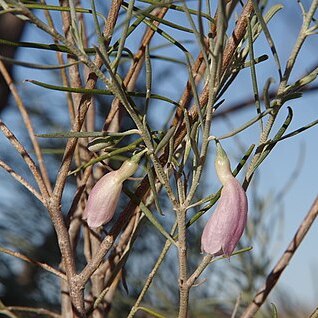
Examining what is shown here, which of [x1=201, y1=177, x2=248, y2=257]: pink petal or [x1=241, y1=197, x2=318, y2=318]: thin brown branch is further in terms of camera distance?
[x1=241, y1=197, x2=318, y2=318]: thin brown branch

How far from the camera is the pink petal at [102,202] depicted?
303mm

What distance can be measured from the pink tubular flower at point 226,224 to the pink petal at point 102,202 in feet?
0.16

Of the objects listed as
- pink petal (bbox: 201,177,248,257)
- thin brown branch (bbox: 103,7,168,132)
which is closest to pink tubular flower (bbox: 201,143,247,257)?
pink petal (bbox: 201,177,248,257)

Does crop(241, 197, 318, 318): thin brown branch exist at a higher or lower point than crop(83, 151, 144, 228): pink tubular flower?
lower

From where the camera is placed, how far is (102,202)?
0.99 feet

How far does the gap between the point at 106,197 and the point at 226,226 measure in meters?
0.06

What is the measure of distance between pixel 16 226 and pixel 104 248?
57 cm

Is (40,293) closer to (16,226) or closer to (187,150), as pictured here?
(16,226)

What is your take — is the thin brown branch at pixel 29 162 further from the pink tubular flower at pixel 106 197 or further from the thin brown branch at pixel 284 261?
the thin brown branch at pixel 284 261

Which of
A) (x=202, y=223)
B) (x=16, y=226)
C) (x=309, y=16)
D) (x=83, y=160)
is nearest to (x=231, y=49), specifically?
(x=309, y=16)

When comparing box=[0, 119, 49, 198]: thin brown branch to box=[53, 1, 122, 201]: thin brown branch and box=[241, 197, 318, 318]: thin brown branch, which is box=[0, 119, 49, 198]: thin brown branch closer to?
box=[53, 1, 122, 201]: thin brown branch

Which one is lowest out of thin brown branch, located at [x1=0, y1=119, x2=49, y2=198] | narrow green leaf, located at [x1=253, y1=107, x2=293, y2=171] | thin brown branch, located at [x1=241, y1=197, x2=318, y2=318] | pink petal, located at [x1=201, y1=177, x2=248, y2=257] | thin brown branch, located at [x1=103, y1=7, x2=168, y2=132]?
thin brown branch, located at [x1=241, y1=197, x2=318, y2=318]

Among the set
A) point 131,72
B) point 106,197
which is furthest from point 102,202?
point 131,72

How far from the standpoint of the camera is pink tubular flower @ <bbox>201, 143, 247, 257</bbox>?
274 mm
